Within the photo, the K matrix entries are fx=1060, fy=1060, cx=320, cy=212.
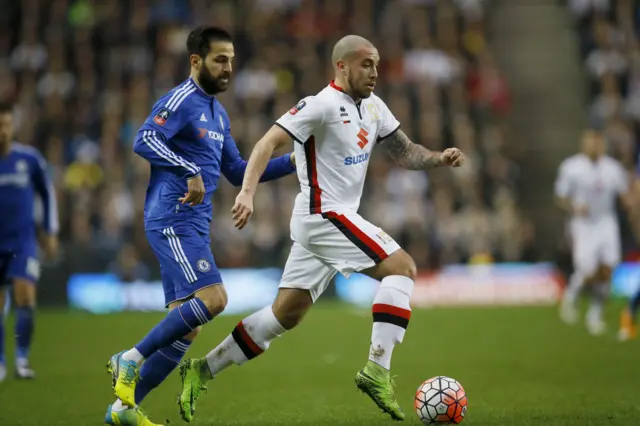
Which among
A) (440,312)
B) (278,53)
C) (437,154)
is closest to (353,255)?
(437,154)

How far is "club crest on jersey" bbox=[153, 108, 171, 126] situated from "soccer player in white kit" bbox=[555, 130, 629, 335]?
9.92 metres

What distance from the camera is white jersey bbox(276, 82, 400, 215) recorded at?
7574 mm

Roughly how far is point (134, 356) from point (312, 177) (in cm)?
179

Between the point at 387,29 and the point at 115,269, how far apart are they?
904cm

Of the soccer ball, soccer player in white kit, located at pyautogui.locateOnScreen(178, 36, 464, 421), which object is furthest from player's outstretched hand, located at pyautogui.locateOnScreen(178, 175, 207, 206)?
the soccer ball

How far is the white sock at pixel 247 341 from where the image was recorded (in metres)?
7.93

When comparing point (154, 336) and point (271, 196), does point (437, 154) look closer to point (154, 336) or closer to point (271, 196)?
point (154, 336)

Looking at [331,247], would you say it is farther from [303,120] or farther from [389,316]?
[303,120]

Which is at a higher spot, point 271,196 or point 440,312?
point 271,196

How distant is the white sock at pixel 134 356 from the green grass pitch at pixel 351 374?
2.64 feet

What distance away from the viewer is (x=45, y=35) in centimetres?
2412

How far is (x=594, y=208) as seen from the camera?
16547 mm

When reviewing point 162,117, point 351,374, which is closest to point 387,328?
point 162,117

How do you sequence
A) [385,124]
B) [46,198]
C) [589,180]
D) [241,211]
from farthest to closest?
[589,180]
[46,198]
[385,124]
[241,211]
